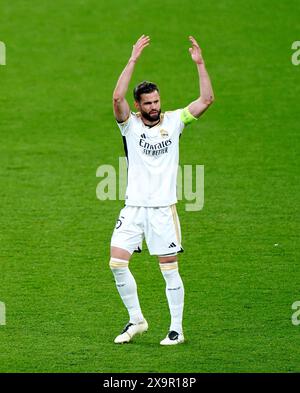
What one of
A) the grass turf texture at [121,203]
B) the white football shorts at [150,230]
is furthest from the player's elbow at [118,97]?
the grass turf texture at [121,203]

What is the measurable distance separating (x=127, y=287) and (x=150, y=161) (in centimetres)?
119

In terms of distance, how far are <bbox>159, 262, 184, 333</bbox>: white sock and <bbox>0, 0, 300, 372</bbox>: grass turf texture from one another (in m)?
0.23

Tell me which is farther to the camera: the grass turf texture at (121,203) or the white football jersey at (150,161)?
the grass turf texture at (121,203)

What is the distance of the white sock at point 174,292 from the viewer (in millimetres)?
11109

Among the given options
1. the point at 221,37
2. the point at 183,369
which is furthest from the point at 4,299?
the point at 221,37

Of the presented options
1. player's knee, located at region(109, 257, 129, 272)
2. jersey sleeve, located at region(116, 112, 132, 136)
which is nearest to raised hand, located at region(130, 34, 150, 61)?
jersey sleeve, located at region(116, 112, 132, 136)

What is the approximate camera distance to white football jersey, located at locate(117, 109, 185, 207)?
11031 millimetres

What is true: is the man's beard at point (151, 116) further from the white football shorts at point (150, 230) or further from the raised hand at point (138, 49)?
the white football shorts at point (150, 230)

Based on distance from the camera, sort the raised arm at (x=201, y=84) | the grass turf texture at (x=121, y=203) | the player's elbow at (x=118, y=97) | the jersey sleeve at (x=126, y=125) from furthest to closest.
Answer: the grass turf texture at (x=121, y=203) < the jersey sleeve at (x=126, y=125) < the raised arm at (x=201, y=84) < the player's elbow at (x=118, y=97)

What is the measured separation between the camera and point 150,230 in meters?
11.1

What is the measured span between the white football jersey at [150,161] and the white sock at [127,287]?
57cm

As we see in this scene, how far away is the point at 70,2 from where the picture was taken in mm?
23812

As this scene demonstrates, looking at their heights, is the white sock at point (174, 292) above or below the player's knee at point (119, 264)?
below

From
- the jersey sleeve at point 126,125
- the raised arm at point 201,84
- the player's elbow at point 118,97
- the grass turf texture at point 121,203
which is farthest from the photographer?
the grass turf texture at point 121,203
